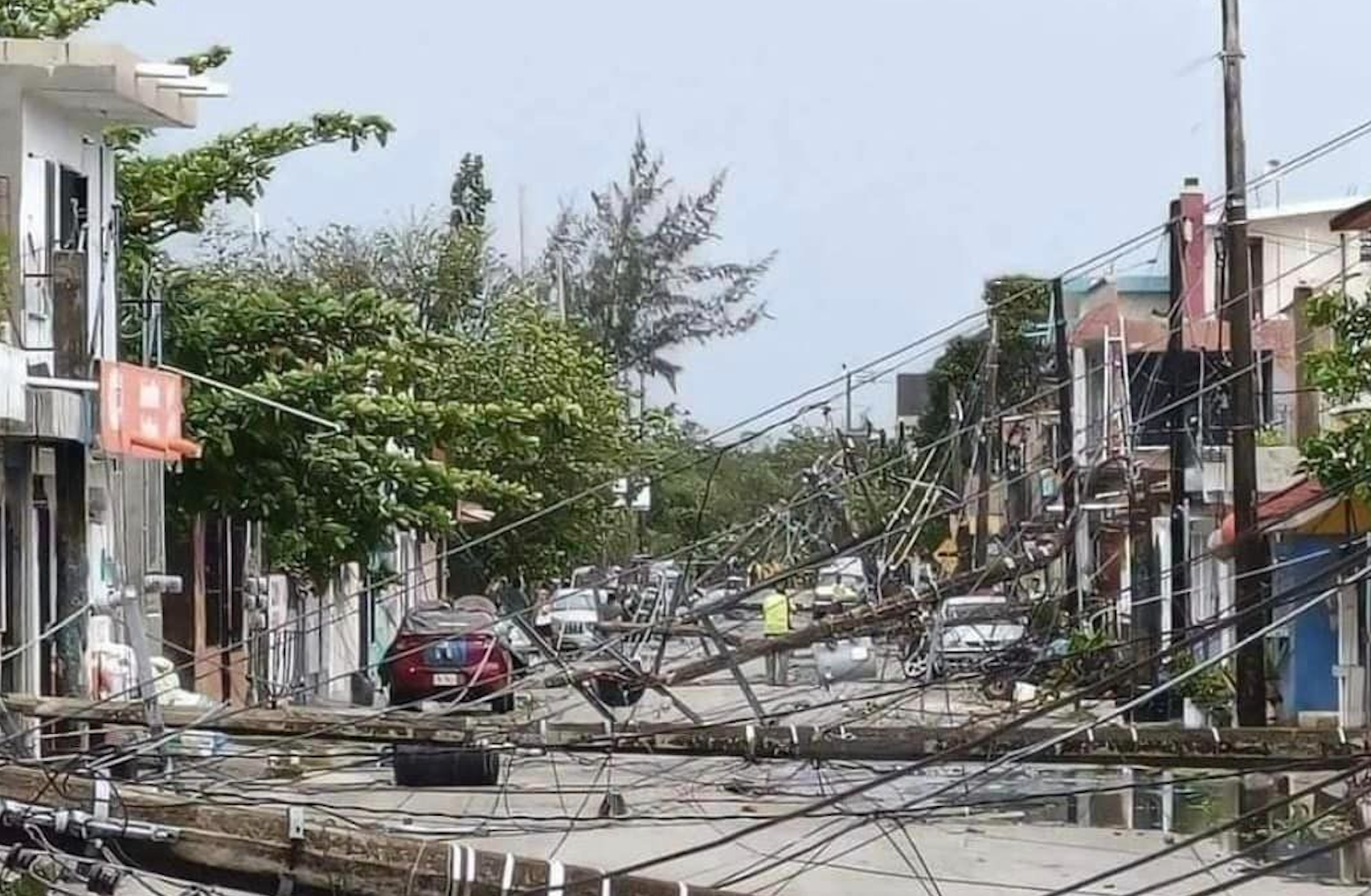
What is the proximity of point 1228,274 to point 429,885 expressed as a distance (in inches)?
772

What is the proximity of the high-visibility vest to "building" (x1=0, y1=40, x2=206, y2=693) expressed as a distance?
23.4 feet

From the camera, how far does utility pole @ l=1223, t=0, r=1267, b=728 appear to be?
25.8 m

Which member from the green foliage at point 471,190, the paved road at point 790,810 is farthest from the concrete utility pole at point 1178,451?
the green foliage at point 471,190

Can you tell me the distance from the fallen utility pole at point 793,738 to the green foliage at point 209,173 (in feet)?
39.6

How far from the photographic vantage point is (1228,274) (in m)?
26.7

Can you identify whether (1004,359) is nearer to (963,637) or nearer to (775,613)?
(963,637)

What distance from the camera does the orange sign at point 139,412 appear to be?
21.6m

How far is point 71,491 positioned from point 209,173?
162 inches

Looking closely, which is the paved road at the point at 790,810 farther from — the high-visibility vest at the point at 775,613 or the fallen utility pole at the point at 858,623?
the high-visibility vest at the point at 775,613

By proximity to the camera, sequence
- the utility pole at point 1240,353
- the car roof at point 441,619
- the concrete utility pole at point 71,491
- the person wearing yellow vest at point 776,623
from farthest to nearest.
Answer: the car roof at point 441,619, the person wearing yellow vest at point 776,623, the utility pole at point 1240,353, the concrete utility pole at point 71,491

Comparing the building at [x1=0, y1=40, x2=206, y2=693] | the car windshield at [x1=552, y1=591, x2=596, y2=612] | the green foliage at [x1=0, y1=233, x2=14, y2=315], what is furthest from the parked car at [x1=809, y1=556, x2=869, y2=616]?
the green foliage at [x1=0, y1=233, x2=14, y2=315]

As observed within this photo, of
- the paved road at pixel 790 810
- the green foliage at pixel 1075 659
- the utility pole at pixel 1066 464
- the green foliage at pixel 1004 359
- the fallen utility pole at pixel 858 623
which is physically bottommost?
the paved road at pixel 790 810

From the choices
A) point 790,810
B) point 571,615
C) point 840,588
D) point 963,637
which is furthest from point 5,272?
point 963,637

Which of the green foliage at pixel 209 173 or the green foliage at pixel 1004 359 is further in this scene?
the green foliage at pixel 1004 359
